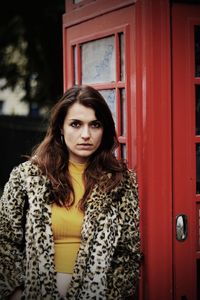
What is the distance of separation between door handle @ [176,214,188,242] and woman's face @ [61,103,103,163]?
0.73 meters

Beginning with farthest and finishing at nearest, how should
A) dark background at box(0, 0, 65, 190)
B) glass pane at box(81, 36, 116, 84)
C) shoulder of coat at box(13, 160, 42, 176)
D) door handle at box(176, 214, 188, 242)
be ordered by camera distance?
dark background at box(0, 0, 65, 190), glass pane at box(81, 36, 116, 84), door handle at box(176, 214, 188, 242), shoulder of coat at box(13, 160, 42, 176)

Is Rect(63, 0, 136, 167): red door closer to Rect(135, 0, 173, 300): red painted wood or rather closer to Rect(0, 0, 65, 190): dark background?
Rect(135, 0, 173, 300): red painted wood

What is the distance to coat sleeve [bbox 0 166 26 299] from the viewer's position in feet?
10.2

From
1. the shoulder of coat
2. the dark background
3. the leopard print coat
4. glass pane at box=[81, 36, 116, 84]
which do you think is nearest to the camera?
the leopard print coat

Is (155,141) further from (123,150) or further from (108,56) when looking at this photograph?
(108,56)

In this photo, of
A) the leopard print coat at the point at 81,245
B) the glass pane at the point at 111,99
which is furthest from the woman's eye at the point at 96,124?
the glass pane at the point at 111,99

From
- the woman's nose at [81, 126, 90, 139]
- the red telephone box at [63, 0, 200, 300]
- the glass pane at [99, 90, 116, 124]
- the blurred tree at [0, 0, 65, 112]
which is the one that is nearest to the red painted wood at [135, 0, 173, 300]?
the red telephone box at [63, 0, 200, 300]

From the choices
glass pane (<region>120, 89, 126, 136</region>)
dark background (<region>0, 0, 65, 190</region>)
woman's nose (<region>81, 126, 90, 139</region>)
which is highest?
dark background (<region>0, 0, 65, 190</region>)

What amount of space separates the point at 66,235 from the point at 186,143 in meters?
0.94

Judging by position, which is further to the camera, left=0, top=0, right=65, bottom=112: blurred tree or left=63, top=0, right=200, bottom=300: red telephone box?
left=0, top=0, right=65, bottom=112: blurred tree

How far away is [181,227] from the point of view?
3523mm

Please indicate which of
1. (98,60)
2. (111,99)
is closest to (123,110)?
(111,99)

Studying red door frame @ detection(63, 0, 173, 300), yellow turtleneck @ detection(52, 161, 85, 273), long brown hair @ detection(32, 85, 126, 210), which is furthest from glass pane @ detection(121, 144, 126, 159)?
yellow turtleneck @ detection(52, 161, 85, 273)

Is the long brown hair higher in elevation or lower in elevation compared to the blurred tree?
lower
